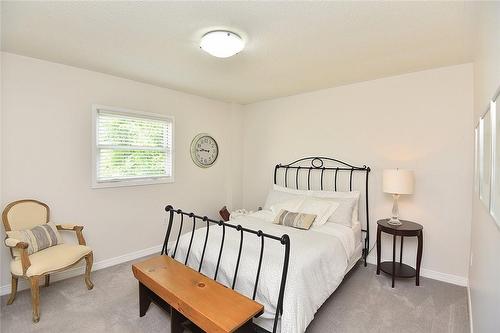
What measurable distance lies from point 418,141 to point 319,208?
56.7 inches

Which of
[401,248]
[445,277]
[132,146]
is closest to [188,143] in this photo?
[132,146]

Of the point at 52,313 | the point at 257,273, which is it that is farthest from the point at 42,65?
the point at 257,273

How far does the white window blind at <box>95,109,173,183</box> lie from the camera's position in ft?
10.6

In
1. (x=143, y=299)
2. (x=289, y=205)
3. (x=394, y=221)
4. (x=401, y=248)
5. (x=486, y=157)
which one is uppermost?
(x=486, y=157)

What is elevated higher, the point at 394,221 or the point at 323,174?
the point at 323,174

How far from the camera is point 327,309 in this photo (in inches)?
93.2

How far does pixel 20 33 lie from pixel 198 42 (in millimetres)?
1533

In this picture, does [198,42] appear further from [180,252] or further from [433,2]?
[180,252]

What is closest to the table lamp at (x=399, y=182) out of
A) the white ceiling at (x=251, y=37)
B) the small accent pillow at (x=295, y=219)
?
the small accent pillow at (x=295, y=219)

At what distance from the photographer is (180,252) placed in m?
2.58

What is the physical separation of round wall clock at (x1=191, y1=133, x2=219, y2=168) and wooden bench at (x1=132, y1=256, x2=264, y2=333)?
216cm

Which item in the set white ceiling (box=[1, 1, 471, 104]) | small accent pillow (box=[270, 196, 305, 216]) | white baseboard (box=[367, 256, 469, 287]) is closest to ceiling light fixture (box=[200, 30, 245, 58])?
white ceiling (box=[1, 1, 471, 104])

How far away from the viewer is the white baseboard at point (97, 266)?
269 centimetres

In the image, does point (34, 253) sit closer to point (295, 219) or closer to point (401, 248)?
point (295, 219)
